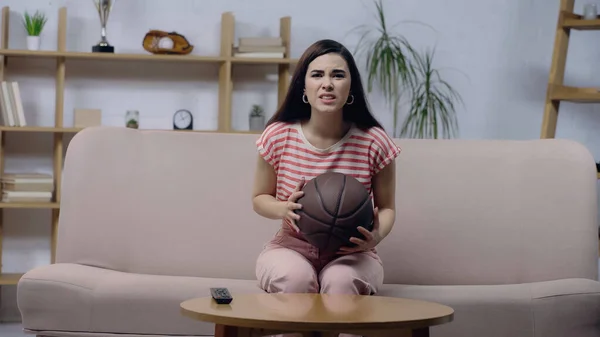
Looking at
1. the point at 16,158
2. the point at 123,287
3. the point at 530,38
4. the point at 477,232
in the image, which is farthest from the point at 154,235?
the point at 530,38

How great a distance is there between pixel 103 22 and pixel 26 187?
3.28ft

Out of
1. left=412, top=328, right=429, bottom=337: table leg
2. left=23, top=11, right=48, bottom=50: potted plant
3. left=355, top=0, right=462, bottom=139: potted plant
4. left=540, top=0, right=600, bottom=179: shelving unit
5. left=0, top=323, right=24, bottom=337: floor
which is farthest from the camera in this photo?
left=355, top=0, right=462, bottom=139: potted plant

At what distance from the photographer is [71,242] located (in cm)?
312

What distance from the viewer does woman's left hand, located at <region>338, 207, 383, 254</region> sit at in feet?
7.61

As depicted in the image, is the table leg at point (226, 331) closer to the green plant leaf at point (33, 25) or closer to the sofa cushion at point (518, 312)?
the sofa cushion at point (518, 312)

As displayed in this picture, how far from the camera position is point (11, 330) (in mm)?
4613

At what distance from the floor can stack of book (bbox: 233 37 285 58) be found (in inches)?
75.0

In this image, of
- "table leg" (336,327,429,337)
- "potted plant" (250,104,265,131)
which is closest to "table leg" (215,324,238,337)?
"table leg" (336,327,429,337)

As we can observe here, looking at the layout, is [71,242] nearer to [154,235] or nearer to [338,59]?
[154,235]

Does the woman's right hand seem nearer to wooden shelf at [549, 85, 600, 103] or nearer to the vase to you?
wooden shelf at [549, 85, 600, 103]

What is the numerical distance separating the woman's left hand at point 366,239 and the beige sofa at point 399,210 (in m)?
0.72

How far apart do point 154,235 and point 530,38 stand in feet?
9.94

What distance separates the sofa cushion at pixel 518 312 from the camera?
8.91ft

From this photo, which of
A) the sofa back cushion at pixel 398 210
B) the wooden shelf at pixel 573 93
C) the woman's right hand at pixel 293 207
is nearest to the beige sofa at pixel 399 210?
the sofa back cushion at pixel 398 210
